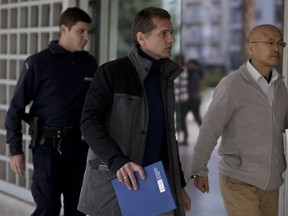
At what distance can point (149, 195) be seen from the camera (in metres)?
2.08

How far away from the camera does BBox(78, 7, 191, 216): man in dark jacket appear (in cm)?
219

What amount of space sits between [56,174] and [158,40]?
1350 millimetres

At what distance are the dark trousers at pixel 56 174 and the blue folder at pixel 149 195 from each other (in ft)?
4.06

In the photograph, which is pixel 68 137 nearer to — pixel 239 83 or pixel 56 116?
pixel 56 116

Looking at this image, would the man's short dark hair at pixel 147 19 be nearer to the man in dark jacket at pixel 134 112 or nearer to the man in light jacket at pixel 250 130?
the man in dark jacket at pixel 134 112

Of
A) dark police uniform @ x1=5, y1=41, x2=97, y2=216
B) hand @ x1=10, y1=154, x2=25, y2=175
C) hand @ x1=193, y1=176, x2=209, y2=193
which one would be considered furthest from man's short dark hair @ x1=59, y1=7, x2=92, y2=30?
hand @ x1=193, y1=176, x2=209, y2=193

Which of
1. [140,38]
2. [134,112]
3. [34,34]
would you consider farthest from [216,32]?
[134,112]

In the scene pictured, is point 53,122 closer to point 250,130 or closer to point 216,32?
point 250,130

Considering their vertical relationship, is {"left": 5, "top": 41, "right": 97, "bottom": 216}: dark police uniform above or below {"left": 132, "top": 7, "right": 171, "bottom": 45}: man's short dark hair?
below

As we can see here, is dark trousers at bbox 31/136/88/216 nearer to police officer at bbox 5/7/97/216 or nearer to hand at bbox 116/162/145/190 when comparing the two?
police officer at bbox 5/7/97/216

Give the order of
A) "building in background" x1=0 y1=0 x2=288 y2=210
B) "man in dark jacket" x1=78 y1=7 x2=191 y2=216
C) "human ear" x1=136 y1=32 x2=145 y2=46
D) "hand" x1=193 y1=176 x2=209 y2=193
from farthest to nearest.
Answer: "building in background" x1=0 y1=0 x2=288 y2=210
"hand" x1=193 y1=176 x2=209 y2=193
"human ear" x1=136 y1=32 x2=145 y2=46
"man in dark jacket" x1=78 y1=7 x2=191 y2=216

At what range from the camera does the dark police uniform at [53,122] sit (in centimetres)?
328

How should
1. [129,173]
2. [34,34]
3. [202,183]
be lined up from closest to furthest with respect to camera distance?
[129,173]
[202,183]
[34,34]

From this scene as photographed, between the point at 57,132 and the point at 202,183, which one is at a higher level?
the point at 57,132
